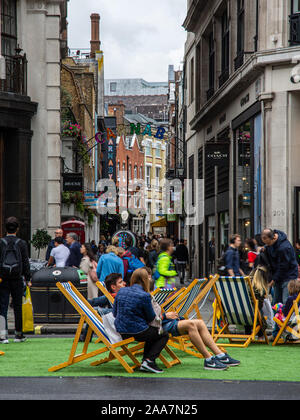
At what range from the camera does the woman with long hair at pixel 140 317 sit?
9.18m

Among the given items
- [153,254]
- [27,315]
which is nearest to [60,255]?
[27,315]

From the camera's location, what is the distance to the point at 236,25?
25.2 m

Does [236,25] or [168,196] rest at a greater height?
[236,25]

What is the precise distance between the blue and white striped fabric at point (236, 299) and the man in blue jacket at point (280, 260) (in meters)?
1.53

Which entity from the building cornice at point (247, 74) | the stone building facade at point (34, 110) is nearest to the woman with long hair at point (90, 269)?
the building cornice at point (247, 74)

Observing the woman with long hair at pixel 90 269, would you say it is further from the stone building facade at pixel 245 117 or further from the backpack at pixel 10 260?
the stone building facade at pixel 245 117

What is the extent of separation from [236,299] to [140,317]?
3.14m

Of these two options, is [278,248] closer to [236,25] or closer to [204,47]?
[236,25]

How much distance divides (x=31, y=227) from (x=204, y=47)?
39.6ft

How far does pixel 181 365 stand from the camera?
1009 cm

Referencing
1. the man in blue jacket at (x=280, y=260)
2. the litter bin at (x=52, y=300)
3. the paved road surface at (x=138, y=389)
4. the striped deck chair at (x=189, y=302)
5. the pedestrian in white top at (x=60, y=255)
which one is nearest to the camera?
the paved road surface at (x=138, y=389)

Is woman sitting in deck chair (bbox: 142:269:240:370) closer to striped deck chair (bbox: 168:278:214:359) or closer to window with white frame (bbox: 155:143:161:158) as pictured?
striped deck chair (bbox: 168:278:214:359)
